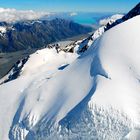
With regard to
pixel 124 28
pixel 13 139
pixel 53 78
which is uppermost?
pixel 124 28

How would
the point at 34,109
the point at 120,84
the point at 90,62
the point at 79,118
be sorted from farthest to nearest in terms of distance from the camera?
1. the point at 90,62
2. the point at 34,109
3. the point at 120,84
4. the point at 79,118

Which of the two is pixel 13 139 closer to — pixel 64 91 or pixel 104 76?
pixel 64 91

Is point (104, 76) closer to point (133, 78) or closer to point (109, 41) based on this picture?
point (133, 78)

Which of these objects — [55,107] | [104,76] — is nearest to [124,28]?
[104,76]

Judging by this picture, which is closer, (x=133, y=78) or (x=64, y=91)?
(x=133, y=78)

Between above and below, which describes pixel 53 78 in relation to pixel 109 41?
below

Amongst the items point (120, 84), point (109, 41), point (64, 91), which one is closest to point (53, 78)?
point (64, 91)

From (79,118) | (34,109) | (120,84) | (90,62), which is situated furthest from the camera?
(90,62)
